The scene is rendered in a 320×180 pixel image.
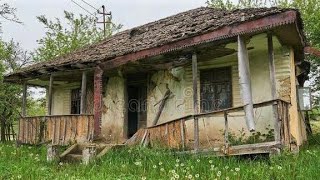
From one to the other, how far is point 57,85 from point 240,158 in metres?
10.2

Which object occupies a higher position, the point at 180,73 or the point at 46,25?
the point at 46,25

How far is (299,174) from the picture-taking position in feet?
20.2

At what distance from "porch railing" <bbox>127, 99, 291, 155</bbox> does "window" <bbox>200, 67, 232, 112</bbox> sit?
0.73 meters

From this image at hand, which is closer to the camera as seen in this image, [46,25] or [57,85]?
[57,85]

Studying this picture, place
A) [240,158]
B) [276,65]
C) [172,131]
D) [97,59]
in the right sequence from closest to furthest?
[240,158] → [172,131] → [276,65] → [97,59]

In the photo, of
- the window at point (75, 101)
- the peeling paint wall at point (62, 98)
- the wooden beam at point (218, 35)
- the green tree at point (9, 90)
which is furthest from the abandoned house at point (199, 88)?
the green tree at point (9, 90)

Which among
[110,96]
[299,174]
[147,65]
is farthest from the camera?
[110,96]

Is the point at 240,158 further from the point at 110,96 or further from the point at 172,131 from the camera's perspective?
the point at 110,96

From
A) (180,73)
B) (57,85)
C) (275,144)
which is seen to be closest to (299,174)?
(275,144)

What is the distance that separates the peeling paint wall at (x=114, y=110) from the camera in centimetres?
1311

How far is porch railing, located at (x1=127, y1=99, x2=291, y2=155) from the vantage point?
25.6 ft

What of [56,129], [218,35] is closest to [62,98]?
[56,129]

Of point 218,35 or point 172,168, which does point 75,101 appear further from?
point 172,168

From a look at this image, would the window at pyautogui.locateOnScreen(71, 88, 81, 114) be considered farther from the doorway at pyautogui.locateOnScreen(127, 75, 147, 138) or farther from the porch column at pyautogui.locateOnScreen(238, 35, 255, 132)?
the porch column at pyautogui.locateOnScreen(238, 35, 255, 132)
